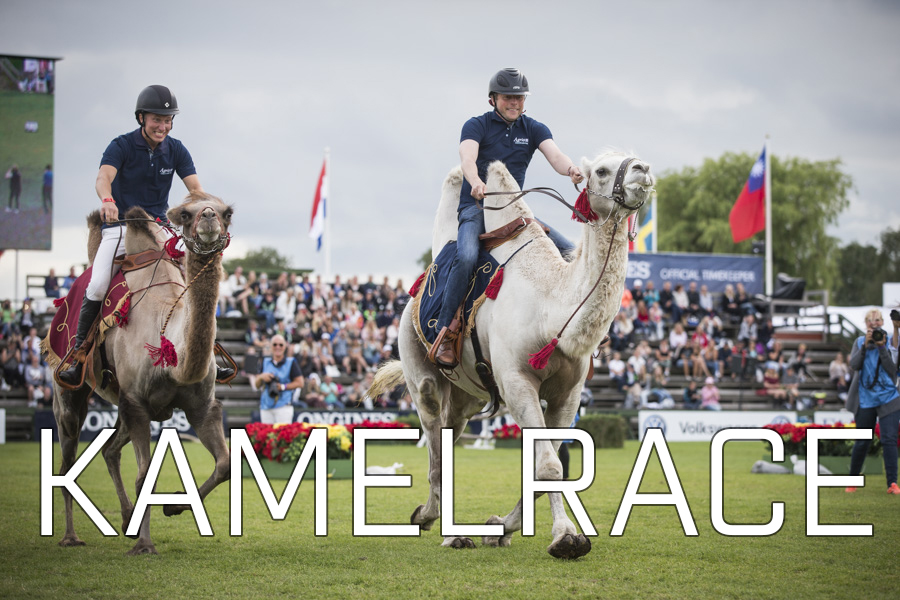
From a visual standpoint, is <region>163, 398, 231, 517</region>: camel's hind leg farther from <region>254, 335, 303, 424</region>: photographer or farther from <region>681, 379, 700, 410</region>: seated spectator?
<region>681, 379, 700, 410</region>: seated spectator

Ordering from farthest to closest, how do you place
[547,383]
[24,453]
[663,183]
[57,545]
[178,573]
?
[663,183]
[24,453]
[57,545]
[547,383]
[178,573]

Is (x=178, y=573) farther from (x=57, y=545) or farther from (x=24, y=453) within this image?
(x=24, y=453)

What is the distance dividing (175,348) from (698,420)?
69.0 feet

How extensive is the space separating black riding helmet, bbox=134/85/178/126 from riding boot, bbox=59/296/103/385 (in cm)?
181

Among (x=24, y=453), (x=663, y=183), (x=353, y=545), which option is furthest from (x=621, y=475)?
(x=663, y=183)

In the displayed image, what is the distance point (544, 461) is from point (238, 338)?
911 inches

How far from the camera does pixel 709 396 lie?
27891 millimetres

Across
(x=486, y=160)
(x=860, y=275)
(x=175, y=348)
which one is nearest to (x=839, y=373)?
(x=486, y=160)

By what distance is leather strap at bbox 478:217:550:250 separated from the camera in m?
8.16

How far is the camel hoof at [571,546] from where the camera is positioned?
263 inches

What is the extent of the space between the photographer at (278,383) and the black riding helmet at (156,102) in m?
7.45

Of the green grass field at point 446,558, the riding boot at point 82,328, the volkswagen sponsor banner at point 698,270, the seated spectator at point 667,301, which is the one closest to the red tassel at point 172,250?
the riding boot at point 82,328

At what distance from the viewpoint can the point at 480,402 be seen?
9.44 m

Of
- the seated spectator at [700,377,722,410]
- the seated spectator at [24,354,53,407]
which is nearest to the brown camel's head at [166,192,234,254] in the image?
the seated spectator at [24,354,53,407]
